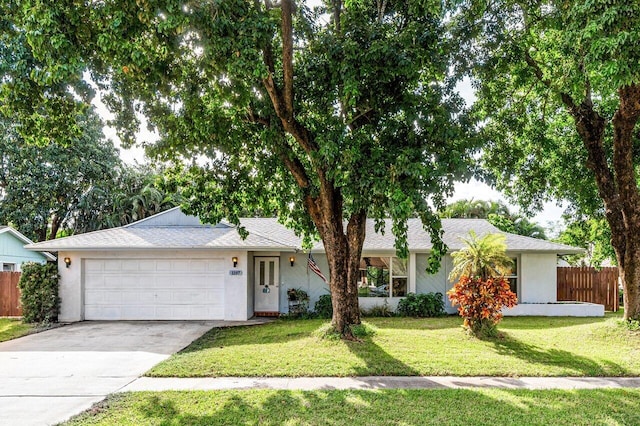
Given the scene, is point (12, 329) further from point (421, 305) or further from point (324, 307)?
point (421, 305)

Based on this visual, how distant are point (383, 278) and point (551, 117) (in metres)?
7.40

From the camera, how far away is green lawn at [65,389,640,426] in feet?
17.9

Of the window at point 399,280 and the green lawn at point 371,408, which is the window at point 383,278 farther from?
the green lawn at point 371,408

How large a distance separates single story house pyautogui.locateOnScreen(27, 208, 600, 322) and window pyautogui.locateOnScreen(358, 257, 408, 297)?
4 cm

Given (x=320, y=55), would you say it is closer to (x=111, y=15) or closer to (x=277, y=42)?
(x=277, y=42)

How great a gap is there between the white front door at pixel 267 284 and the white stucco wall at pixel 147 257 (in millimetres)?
1256

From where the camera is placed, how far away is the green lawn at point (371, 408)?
17.9 ft

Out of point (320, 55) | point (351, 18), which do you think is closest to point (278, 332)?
point (320, 55)

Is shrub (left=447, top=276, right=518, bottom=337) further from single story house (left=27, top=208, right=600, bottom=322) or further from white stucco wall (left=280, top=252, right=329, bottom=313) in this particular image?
white stucco wall (left=280, top=252, right=329, bottom=313)

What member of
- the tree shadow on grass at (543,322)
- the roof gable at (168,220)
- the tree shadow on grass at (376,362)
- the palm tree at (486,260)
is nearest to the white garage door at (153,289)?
the roof gable at (168,220)

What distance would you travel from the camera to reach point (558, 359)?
8539mm

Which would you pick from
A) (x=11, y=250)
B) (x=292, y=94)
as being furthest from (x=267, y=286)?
(x=11, y=250)

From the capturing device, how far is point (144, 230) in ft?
52.8

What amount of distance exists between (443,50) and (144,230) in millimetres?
11828
